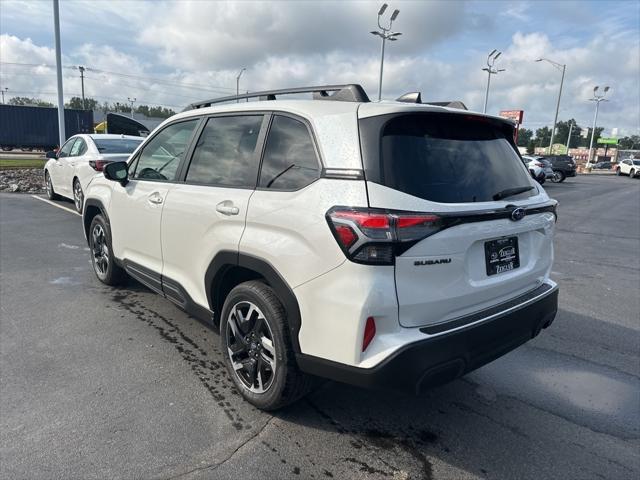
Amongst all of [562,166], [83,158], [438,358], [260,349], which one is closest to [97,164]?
[83,158]

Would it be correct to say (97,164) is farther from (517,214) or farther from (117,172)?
(517,214)

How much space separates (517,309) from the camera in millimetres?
2787

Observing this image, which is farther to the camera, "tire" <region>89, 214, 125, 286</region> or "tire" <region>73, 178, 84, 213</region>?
"tire" <region>73, 178, 84, 213</region>

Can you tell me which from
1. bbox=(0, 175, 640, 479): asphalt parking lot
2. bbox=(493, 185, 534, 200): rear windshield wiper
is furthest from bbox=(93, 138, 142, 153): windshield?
bbox=(493, 185, 534, 200): rear windshield wiper

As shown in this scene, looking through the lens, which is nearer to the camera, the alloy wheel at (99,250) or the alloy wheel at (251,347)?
the alloy wheel at (251,347)

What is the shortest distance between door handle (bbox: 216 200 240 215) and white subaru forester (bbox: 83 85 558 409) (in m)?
0.01

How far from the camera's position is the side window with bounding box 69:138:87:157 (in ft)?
31.9

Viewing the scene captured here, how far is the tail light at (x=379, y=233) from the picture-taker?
2227 millimetres

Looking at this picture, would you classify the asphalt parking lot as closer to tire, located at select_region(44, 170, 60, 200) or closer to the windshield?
the windshield

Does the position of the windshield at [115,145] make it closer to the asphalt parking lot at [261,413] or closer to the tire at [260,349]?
the asphalt parking lot at [261,413]

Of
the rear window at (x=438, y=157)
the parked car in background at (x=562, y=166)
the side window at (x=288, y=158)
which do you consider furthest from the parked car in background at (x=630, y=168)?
the side window at (x=288, y=158)

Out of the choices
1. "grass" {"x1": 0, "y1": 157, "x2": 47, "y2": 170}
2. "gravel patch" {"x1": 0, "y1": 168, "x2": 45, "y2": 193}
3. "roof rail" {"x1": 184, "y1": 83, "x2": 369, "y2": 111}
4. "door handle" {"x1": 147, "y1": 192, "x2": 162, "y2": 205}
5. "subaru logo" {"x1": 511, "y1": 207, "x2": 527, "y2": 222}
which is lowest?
"gravel patch" {"x1": 0, "y1": 168, "x2": 45, "y2": 193}

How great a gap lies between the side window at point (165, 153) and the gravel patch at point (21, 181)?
11.2 meters

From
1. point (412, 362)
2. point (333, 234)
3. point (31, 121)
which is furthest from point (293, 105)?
point (31, 121)
